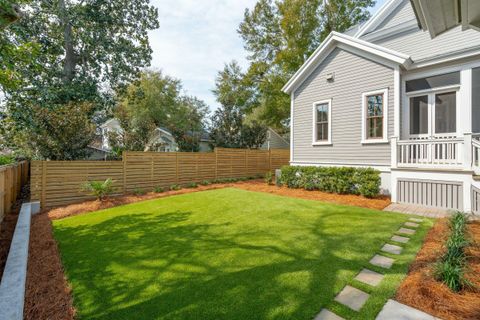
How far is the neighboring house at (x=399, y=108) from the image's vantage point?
20.9ft

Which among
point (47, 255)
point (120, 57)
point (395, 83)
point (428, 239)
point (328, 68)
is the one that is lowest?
point (47, 255)

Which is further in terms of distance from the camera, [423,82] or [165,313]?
[423,82]

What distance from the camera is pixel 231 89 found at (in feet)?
77.7

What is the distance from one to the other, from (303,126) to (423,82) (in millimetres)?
4485

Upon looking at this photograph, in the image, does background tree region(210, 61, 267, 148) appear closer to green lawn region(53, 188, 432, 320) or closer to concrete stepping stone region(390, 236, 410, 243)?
green lawn region(53, 188, 432, 320)

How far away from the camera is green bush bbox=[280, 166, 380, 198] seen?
24.7ft

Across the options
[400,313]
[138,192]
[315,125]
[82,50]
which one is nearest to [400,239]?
[400,313]

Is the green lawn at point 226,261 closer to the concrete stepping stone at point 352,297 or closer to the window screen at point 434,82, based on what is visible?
the concrete stepping stone at point 352,297

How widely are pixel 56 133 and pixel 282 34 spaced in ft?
62.4

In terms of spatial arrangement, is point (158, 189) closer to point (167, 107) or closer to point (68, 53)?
point (68, 53)

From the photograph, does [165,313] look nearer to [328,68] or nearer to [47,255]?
[47,255]

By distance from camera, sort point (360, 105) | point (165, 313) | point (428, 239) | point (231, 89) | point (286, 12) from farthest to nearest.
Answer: point (231, 89), point (286, 12), point (360, 105), point (428, 239), point (165, 313)

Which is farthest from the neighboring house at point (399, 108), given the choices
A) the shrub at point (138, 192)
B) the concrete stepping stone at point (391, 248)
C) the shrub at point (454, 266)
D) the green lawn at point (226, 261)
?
the shrub at point (138, 192)

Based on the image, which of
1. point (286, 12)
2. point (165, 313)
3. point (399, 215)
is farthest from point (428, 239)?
point (286, 12)
